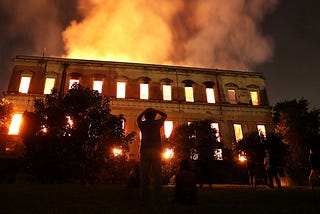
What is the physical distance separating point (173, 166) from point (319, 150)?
1180cm

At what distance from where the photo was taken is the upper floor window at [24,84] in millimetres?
28438

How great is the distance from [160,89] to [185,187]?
25.8 meters

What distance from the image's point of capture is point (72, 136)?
17.2m

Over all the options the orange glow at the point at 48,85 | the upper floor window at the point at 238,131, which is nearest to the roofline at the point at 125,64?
the orange glow at the point at 48,85

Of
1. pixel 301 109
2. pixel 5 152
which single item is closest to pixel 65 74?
pixel 5 152

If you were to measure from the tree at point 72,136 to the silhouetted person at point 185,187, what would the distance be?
40.9 ft

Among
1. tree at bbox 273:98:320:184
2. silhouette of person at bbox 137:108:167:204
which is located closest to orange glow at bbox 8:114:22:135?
silhouette of person at bbox 137:108:167:204

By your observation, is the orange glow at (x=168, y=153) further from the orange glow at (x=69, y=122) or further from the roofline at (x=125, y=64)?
the roofline at (x=125, y=64)

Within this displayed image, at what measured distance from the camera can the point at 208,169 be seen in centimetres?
2114

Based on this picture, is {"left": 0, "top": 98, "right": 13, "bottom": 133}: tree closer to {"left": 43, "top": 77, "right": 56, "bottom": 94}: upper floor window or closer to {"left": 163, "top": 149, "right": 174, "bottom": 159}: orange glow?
{"left": 43, "top": 77, "right": 56, "bottom": 94}: upper floor window

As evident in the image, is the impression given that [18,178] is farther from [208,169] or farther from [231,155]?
[231,155]

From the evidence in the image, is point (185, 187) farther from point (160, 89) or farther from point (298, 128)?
point (298, 128)

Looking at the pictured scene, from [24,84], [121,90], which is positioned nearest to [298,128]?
[121,90]

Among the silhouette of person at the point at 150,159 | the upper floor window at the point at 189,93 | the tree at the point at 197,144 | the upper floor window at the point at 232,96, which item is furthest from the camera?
the upper floor window at the point at 232,96
